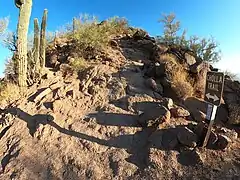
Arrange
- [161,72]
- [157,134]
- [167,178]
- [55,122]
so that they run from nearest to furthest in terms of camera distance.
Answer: [167,178] < [157,134] < [55,122] < [161,72]

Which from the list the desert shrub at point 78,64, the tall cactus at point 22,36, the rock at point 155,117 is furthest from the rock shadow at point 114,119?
the tall cactus at point 22,36

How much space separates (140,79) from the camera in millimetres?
9016

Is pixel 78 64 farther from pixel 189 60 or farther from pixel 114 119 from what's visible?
pixel 189 60

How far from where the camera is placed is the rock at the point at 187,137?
20.2ft

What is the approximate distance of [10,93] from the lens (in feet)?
27.8

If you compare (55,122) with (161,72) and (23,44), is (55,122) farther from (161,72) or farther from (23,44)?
(161,72)

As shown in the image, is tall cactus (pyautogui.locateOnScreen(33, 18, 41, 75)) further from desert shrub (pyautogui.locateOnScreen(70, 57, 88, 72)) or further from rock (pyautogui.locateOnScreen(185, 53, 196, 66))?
rock (pyautogui.locateOnScreen(185, 53, 196, 66))

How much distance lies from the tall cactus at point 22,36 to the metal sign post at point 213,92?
5697 millimetres

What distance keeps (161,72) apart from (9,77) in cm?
518

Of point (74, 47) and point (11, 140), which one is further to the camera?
point (74, 47)

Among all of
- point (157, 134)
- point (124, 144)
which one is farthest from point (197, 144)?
point (124, 144)

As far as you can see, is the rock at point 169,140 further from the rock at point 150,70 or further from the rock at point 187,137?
the rock at point 150,70

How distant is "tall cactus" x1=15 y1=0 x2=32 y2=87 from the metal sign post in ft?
18.7

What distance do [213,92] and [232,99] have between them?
266cm
